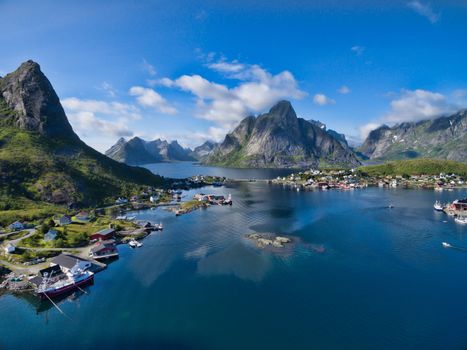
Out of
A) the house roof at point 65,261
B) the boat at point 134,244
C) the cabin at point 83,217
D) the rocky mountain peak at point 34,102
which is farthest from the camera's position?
the rocky mountain peak at point 34,102

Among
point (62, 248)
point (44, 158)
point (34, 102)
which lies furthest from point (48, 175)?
point (34, 102)

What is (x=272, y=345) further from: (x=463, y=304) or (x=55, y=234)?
(x=55, y=234)

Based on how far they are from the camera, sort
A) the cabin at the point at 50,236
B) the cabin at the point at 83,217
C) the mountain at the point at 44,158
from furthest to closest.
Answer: the mountain at the point at 44,158
the cabin at the point at 83,217
the cabin at the point at 50,236

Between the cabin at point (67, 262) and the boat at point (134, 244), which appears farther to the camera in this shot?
the boat at point (134, 244)

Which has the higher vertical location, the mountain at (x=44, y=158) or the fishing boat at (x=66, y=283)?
the mountain at (x=44, y=158)

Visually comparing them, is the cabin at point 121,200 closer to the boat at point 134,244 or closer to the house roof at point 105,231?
the house roof at point 105,231

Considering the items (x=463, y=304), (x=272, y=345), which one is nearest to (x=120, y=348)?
(x=272, y=345)

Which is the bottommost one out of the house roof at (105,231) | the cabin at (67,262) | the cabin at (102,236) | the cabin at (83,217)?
the cabin at (67,262)

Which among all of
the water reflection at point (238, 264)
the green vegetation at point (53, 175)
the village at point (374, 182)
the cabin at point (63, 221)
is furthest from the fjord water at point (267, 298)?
the village at point (374, 182)
